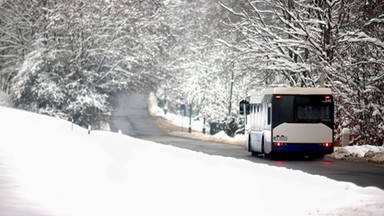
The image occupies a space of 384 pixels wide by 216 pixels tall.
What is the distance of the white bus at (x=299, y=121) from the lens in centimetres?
2856

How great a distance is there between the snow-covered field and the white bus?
6716mm

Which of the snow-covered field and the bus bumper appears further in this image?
the bus bumper

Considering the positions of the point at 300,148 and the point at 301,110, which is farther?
the point at 301,110

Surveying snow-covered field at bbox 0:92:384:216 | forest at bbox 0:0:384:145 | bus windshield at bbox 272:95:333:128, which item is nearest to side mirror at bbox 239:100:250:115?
forest at bbox 0:0:384:145

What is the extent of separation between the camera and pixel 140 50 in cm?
5672

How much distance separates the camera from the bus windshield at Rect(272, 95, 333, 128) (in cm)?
2861

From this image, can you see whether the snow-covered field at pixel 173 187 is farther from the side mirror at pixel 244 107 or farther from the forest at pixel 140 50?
the forest at pixel 140 50

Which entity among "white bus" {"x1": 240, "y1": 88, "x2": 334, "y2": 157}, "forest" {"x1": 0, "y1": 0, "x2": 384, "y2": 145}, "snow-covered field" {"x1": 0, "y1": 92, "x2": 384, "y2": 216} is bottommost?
"snow-covered field" {"x1": 0, "y1": 92, "x2": 384, "y2": 216}

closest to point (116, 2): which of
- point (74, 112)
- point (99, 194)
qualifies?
point (74, 112)

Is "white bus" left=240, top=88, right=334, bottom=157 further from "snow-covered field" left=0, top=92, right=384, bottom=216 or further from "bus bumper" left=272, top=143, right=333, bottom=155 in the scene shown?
"snow-covered field" left=0, top=92, right=384, bottom=216

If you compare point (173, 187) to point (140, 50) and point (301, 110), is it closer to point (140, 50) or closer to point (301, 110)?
point (301, 110)

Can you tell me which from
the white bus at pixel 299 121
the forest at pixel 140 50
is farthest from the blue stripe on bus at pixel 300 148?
the forest at pixel 140 50

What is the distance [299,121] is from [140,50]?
2961 cm

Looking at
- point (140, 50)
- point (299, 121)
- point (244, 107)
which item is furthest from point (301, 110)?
point (140, 50)
